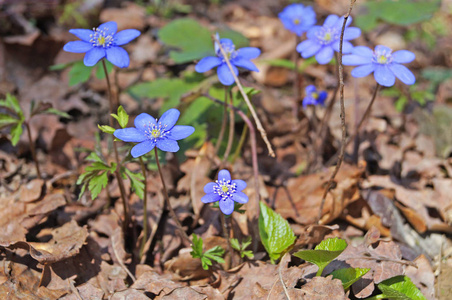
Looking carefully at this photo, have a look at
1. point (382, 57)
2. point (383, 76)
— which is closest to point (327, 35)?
point (382, 57)

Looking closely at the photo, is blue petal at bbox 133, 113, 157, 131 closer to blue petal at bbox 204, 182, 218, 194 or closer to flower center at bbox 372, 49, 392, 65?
blue petal at bbox 204, 182, 218, 194

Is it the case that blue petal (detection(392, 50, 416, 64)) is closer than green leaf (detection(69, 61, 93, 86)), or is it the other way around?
blue petal (detection(392, 50, 416, 64))

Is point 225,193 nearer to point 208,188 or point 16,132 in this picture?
point 208,188

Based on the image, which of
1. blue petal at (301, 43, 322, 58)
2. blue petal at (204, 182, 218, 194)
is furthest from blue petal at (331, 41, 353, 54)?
blue petal at (204, 182, 218, 194)

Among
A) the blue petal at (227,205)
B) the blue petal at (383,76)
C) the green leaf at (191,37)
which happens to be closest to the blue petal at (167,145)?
the blue petal at (227,205)

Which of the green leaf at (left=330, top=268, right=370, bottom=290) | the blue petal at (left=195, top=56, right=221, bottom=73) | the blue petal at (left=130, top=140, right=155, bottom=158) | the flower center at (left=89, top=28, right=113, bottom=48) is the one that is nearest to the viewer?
the blue petal at (left=130, top=140, right=155, bottom=158)

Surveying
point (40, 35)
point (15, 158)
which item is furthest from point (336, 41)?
point (40, 35)
